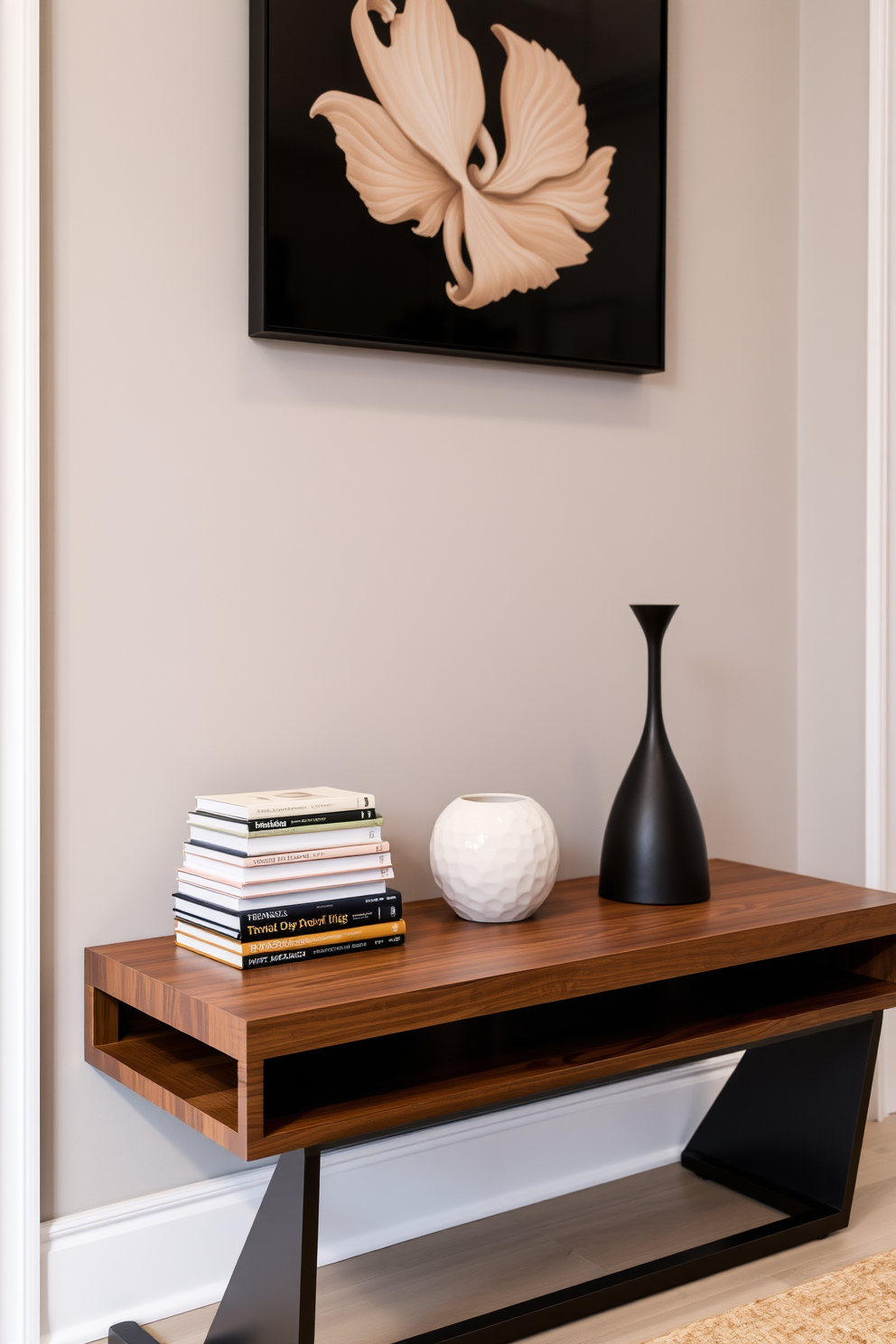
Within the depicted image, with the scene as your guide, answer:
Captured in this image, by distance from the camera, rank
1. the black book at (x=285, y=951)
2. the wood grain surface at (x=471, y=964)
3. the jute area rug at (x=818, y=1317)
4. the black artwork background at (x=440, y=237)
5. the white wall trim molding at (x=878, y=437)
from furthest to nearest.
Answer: the white wall trim molding at (x=878, y=437) → the black artwork background at (x=440, y=237) → the jute area rug at (x=818, y=1317) → the black book at (x=285, y=951) → the wood grain surface at (x=471, y=964)

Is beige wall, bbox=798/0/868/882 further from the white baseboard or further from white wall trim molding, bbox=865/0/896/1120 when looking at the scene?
the white baseboard

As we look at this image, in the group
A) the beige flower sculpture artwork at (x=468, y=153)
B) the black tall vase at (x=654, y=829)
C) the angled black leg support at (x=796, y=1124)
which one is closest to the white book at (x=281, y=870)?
the black tall vase at (x=654, y=829)

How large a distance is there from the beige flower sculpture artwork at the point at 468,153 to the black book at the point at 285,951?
3.26 feet

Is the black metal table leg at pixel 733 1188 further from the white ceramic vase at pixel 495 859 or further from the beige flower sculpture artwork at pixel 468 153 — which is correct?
the beige flower sculpture artwork at pixel 468 153

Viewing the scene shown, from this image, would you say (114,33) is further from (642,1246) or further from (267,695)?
(642,1246)

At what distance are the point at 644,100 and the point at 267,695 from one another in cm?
124

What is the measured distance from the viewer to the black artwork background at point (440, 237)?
1.70 metres

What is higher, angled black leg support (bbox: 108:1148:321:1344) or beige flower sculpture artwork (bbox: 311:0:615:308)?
beige flower sculpture artwork (bbox: 311:0:615:308)

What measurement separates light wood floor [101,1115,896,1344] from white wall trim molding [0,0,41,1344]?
0.23 m

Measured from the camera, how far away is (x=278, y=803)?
1.53 m

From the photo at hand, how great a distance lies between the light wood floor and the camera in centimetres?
163

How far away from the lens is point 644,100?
2.09 m

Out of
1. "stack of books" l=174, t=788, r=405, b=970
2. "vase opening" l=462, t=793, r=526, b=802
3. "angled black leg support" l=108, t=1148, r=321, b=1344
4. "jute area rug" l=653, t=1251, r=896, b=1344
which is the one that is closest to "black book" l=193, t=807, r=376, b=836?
"stack of books" l=174, t=788, r=405, b=970

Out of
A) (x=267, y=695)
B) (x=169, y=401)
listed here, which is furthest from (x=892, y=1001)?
(x=169, y=401)
